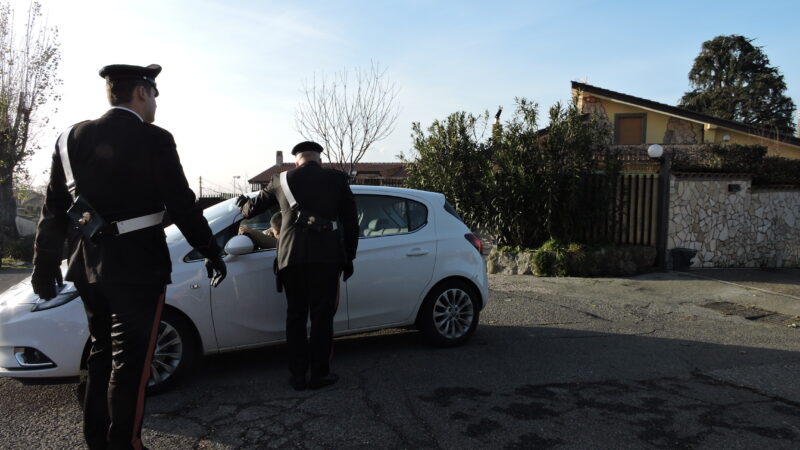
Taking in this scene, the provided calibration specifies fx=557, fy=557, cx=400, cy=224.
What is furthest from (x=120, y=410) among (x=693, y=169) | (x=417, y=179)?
(x=693, y=169)

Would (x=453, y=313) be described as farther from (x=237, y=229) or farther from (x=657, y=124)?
(x=657, y=124)

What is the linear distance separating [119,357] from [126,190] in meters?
0.79

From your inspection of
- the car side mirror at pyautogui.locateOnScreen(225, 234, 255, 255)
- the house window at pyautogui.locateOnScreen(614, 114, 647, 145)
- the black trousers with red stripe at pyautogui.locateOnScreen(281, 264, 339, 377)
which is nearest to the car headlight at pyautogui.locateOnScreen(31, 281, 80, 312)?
the car side mirror at pyautogui.locateOnScreen(225, 234, 255, 255)

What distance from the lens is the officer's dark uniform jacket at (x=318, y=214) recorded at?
399 cm

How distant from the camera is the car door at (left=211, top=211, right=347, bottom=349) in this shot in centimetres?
424

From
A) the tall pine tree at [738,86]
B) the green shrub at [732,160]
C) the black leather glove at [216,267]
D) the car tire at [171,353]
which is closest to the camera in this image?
the black leather glove at [216,267]

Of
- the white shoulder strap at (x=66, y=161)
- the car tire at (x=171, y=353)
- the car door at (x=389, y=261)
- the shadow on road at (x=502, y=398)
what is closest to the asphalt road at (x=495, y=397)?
the shadow on road at (x=502, y=398)

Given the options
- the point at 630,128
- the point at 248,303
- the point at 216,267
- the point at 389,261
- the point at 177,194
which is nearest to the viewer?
the point at 177,194

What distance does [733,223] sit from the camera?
11156mm

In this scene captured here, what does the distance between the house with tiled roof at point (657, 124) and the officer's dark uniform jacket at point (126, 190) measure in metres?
19.4

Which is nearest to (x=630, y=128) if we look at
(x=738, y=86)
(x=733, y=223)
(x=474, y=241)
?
(x=733, y=223)

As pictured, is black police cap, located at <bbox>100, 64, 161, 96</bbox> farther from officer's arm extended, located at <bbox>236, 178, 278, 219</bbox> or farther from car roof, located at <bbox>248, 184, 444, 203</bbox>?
car roof, located at <bbox>248, 184, 444, 203</bbox>

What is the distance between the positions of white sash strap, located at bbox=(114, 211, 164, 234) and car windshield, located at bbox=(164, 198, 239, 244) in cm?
157

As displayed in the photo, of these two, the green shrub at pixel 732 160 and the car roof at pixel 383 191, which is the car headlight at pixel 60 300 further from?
the green shrub at pixel 732 160
